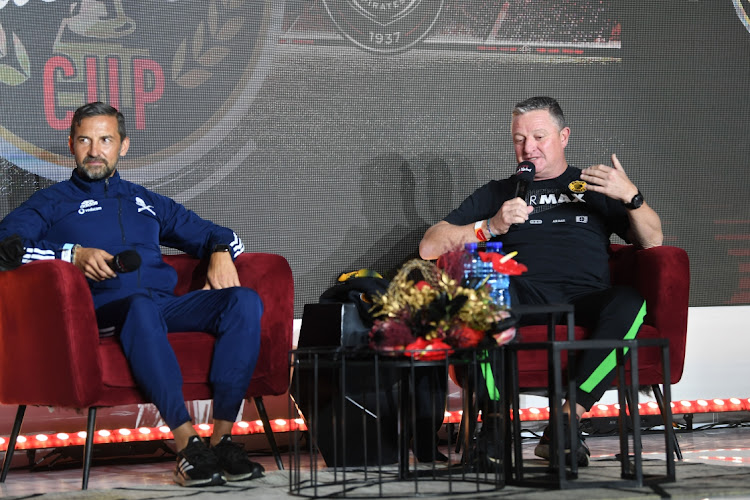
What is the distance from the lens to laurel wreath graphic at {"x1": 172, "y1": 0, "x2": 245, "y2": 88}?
3779mm

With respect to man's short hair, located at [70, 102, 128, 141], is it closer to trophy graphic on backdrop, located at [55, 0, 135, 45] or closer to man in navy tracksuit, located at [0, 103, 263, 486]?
man in navy tracksuit, located at [0, 103, 263, 486]

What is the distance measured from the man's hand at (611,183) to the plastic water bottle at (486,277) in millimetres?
950

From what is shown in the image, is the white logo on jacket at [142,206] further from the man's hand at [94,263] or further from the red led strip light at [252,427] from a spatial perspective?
the red led strip light at [252,427]

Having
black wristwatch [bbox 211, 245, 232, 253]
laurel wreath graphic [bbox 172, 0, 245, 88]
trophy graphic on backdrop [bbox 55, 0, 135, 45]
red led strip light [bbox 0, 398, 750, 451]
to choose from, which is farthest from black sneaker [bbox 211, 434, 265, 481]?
trophy graphic on backdrop [bbox 55, 0, 135, 45]

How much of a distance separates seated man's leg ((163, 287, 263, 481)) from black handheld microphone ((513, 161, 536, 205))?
3.23ft

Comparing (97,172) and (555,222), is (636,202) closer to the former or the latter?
(555,222)

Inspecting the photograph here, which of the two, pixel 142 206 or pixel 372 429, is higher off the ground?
pixel 142 206

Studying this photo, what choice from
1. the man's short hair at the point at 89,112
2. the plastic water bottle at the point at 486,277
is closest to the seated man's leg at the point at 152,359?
the man's short hair at the point at 89,112

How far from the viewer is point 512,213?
10.8 feet

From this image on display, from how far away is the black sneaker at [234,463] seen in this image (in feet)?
8.80

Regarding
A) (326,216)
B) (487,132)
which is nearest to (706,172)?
(487,132)

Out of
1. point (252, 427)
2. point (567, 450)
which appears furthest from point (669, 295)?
point (252, 427)

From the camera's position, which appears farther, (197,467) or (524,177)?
(524,177)

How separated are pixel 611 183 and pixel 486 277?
1.10m
